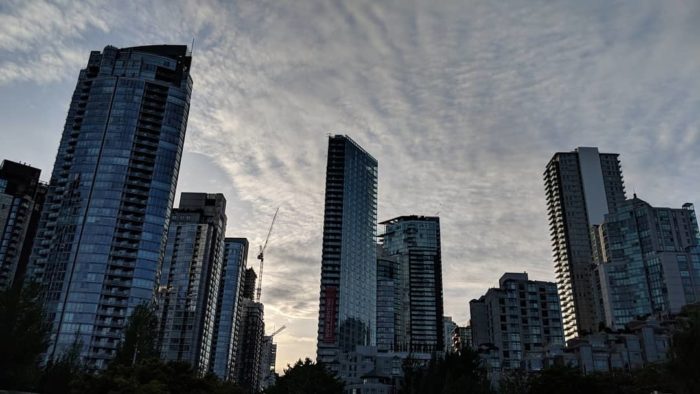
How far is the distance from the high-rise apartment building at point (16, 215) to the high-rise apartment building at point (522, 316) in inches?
6146

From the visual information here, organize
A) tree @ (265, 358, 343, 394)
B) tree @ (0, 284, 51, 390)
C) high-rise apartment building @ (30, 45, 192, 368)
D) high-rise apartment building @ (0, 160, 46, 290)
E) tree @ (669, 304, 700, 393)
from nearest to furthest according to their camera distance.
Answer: tree @ (669, 304, 700, 393) < tree @ (0, 284, 51, 390) < tree @ (265, 358, 343, 394) < high-rise apartment building @ (30, 45, 192, 368) < high-rise apartment building @ (0, 160, 46, 290)

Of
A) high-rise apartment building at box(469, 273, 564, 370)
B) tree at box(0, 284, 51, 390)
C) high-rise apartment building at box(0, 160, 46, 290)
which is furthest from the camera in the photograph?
high-rise apartment building at box(0, 160, 46, 290)

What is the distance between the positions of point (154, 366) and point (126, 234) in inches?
4377

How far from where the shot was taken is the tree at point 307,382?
75062 mm

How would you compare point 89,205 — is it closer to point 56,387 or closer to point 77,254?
point 77,254

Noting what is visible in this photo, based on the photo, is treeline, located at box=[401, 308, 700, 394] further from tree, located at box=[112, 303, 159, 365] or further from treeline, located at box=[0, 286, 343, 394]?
tree, located at box=[112, 303, 159, 365]

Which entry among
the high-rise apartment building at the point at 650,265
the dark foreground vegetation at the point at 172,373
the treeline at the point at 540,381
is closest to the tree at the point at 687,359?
the dark foreground vegetation at the point at 172,373

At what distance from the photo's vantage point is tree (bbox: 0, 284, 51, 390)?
1801 inches

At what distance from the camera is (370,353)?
177 meters

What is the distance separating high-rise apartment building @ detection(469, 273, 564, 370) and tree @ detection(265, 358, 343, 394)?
9339 centimetres

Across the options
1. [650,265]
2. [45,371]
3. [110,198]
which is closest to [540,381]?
[45,371]

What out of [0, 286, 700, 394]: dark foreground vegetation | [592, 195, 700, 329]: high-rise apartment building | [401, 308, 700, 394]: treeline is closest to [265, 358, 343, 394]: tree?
[0, 286, 700, 394]: dark foreground vegetation

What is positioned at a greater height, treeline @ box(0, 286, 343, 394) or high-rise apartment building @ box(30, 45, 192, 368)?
high-rise apartment building @ box(30, 45, 192, 368)

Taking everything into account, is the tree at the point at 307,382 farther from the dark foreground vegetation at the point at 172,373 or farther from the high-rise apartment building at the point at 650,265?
the high-rise apartment building at the point at 650,265
